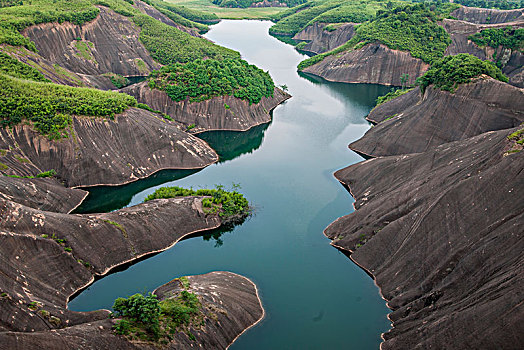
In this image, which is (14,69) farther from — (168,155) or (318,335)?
(318,335)

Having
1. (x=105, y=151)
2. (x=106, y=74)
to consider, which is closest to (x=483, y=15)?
(x=106, y=74)

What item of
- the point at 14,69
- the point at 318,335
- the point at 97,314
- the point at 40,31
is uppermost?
the point at 40,31

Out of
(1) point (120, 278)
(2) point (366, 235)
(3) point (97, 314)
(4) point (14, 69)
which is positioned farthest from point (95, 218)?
(4) point (14, 69)

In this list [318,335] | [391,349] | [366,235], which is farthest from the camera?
[366,235]

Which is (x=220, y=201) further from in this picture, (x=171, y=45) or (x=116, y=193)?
(x=171, y=45)

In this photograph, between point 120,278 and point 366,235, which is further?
point 366,235

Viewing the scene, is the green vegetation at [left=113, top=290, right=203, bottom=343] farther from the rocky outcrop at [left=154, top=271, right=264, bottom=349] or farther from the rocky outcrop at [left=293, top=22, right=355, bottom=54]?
the rocky outcrop at [left=293, top=22, right=355, bottom=54]

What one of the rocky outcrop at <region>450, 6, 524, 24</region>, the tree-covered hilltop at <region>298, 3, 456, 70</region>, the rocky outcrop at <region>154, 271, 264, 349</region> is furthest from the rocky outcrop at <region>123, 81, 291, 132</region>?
the rocky outcrop at <region>450, 6, 524, 24</region>
